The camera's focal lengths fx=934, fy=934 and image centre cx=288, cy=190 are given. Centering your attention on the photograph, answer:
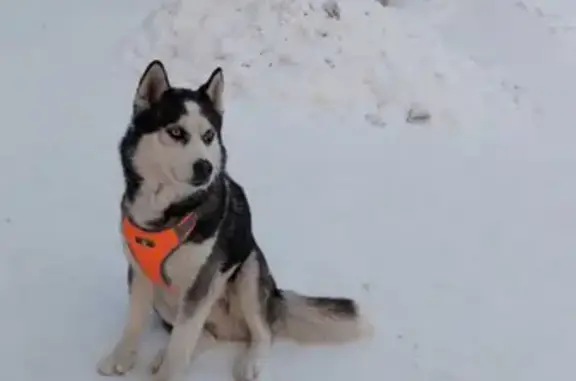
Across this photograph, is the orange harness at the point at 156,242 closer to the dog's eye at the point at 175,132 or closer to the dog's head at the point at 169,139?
the dog's head at the point at 169,139

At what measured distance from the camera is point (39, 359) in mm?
3523

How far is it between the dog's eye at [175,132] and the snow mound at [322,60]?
10.3 ft

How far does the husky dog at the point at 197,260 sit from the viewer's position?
10.2 feet

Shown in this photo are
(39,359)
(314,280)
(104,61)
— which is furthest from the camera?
(104,61)

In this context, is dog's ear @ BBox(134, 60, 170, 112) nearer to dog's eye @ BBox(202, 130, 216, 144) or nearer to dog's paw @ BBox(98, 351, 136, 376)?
dog's eye @ BBox(202, 130, 216, 144)

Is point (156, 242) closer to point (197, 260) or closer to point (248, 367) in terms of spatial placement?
point (197, 260)

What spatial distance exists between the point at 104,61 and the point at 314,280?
9.31ft

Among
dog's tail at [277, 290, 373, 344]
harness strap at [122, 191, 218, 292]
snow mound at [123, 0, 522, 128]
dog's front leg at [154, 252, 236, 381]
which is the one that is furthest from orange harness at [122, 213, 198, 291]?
snow mound at [123, 0, 522, 128]

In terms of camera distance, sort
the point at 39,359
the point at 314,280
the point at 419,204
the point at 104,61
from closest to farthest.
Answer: the point at 39,359 → the point at 314,280 → the point at 419,204 → the point at 104,61

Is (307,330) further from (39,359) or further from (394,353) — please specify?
(39,359)

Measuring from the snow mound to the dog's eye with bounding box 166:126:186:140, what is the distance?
3.15m

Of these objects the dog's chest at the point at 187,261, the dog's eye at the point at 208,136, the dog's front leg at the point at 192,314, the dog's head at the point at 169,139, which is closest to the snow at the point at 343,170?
the dog's front leg at the point at 192,314

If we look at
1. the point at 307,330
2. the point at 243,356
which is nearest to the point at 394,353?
the point at 307,330

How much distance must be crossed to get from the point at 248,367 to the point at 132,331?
46 cm
